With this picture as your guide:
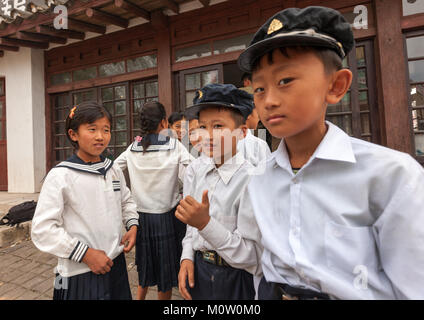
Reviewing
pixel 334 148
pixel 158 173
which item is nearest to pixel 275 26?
pixel 334 148

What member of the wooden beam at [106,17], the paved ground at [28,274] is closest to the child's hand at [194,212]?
the paved ground at [28,274]

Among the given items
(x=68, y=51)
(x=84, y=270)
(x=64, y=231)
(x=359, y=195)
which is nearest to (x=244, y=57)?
(x=359, y=195)

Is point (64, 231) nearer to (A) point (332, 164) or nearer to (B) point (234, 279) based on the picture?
(B) point (234, 279)

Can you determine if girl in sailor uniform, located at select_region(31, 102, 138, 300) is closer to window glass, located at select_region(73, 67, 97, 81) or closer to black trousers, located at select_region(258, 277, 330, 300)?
black trousers, located at select_region(258, 277, 330, 300)

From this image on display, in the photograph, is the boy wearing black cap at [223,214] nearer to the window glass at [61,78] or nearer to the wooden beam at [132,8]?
the wooden beam at [132,8]

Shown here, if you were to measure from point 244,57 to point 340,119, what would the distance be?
3.36 m

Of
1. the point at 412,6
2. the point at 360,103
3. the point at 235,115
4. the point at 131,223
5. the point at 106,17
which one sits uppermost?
the point at 106,17

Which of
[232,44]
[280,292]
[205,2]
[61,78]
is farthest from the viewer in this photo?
[61,78]

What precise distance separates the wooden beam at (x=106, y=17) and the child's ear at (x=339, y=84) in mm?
4729

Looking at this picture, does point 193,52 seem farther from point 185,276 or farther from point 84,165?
point 185,276

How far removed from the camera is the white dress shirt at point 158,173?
2084 mm

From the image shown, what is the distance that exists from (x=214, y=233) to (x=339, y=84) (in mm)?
724

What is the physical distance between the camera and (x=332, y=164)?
752 millimetres

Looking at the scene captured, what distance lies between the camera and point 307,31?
0.72 meters
